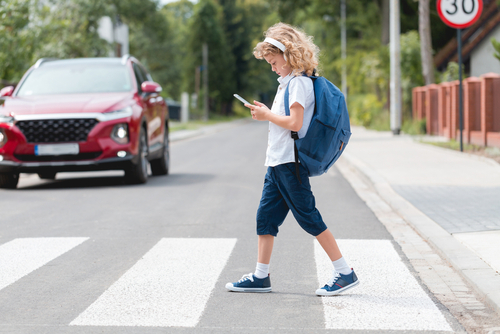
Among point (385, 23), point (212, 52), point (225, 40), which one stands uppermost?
point (225, 40)

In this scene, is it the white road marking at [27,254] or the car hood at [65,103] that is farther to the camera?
the car hood at [65,103]

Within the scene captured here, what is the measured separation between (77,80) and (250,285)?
7657mm

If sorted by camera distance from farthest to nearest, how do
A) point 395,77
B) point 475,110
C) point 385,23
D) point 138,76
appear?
point 385,23, point 395,77, point 475,110, point 138,76

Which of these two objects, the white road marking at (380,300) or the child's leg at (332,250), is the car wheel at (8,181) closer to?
the white road marking at (380,300)

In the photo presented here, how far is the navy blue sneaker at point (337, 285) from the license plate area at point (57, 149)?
640 centimetres

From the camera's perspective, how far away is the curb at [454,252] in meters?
4.54

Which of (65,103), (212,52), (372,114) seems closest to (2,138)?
(65,103)

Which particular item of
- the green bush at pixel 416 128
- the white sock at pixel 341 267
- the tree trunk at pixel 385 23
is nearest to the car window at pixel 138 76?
the white sock at pixel 341 267

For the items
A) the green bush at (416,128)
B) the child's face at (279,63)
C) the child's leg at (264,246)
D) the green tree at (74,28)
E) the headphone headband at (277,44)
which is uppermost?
the green tree at (74,28)

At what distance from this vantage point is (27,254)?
5.96m

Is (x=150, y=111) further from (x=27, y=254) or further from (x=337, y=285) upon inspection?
(x=337, y=285)

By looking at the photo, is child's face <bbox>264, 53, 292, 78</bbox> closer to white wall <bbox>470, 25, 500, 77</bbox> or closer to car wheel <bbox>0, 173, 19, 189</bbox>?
car wheel <bbox>0, 173, 19, 189</bbox>

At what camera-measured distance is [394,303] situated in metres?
4.43

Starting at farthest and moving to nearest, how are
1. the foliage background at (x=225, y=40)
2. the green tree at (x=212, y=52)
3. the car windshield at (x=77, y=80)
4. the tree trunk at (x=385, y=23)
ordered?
the green tree at (x=212, y=52) → the tree trunk at (x=385, y=23) → the foliage background at (x=225, y=40) → the car windshield at (x=77, y=80)
